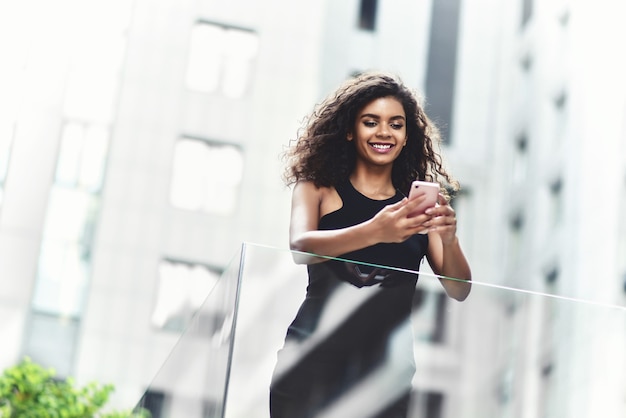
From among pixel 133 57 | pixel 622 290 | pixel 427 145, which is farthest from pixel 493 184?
pixel 427 145

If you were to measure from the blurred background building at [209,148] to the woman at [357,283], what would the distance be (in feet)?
32.6

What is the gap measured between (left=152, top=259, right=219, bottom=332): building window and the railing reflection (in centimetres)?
1038

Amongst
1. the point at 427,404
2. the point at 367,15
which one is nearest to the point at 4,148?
the point at 367,15

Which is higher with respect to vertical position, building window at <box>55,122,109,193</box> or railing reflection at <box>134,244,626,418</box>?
building window at <box>55,122,109,193</box>

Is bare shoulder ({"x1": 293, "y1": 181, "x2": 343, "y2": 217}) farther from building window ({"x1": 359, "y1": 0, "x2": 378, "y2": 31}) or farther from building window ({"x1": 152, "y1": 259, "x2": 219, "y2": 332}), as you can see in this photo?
building window ({"x1": 359, "y1": 0, "x2": 378, "y2": 31})

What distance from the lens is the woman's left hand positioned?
8.28 feet

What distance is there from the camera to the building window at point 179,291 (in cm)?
1313

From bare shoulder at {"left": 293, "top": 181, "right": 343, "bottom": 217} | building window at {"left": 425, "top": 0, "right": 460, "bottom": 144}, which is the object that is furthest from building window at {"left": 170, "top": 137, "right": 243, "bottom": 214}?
bare shoulder at {"left": 293, "top": 181, "right": 343, "bottom": 217}

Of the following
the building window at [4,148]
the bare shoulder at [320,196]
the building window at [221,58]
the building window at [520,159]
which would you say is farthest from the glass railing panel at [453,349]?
the building window at [520,159]

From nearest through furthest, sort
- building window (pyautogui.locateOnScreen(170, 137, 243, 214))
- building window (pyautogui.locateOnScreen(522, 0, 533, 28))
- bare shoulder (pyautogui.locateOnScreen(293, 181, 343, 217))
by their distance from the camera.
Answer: bare shoulder (pyautogui.locateOnScreen(293, 181, 343, 217)), building window (pyautogui.locateOnScreen(170, 137, 243, 214)), building window (pyautogui.locateOnScreen(522, 0, 533, 28))

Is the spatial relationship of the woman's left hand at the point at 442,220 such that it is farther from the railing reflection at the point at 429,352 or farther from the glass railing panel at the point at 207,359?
the glass railing panel at the point at 207,359

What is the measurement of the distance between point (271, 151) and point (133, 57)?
6.70ft

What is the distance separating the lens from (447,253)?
2660 millimetres

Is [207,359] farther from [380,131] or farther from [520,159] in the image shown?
[520,159]
